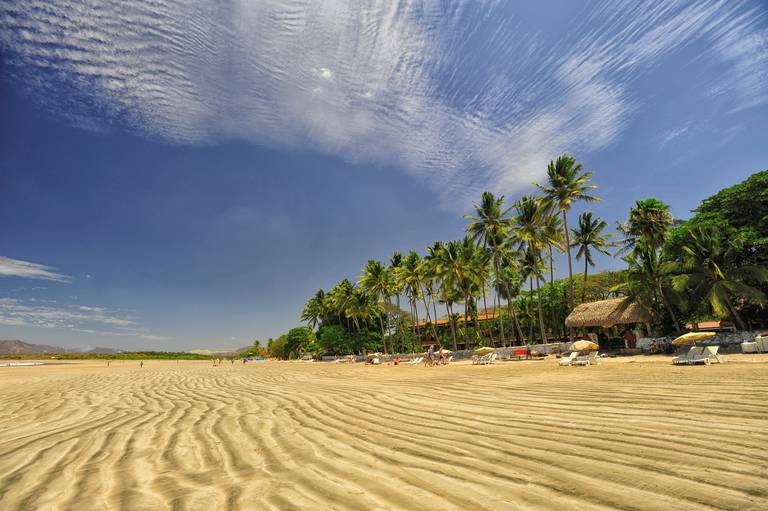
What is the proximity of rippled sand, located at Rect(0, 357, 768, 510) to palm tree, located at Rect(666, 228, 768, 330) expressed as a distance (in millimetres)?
16412

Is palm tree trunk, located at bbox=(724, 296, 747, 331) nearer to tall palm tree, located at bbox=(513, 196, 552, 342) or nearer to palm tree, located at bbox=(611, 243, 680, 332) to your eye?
palm tree, located at bbox=(611, 243, 680, 332)

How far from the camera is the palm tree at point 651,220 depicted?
28.0m

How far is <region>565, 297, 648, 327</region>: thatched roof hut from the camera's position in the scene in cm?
2414

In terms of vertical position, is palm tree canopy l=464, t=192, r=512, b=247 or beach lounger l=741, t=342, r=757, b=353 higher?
palm tree canopy l=464, t=192, r=512, b=247

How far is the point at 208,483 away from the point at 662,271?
1016 inches

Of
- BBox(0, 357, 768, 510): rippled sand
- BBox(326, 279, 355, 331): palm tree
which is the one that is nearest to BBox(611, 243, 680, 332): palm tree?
BBox(0, 357, 768, 510): rippled sand

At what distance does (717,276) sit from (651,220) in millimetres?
9446

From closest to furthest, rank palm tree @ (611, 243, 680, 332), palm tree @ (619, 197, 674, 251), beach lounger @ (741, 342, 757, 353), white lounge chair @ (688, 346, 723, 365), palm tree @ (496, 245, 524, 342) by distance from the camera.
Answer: white lounge chair @ (688, 346, 723, 365), beach lounger @ (741, 342, 757, 353), palm tree @ (611, 243, 680, 332), palm tree @ (619, 197, 674, 251), palm tree @ (496, 245, 524, 342)

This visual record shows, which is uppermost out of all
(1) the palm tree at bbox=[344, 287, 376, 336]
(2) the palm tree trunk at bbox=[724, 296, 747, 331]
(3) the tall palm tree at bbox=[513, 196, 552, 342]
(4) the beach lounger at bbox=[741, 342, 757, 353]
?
(3) the tall palm tree at bbox=[513, 196, 552, 342]

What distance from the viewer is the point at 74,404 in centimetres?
873

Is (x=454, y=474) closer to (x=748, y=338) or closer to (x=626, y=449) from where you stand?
(x=626, y=449)

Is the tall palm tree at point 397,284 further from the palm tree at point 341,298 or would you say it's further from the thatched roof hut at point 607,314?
the thatched roof hut at point 607,314

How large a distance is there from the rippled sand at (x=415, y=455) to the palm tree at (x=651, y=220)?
25587mm

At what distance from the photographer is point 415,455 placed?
3.71 meters
